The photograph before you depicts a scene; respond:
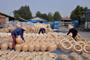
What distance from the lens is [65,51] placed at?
13.5 m

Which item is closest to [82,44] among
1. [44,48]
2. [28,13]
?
[44,48]

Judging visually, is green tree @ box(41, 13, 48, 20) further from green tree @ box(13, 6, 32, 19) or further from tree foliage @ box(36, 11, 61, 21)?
green tree @ box(13, 6, 32, 19)

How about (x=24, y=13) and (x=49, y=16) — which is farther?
(x=49, y=16)

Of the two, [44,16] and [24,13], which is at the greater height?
[24,13]

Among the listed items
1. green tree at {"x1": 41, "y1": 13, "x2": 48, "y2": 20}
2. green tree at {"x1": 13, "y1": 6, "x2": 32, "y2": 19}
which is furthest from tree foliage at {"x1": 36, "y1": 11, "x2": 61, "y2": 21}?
green tree at {"x1": 13, "y1": 6, "x2": 32, "y2": 19}

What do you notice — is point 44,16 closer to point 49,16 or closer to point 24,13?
point 49,16

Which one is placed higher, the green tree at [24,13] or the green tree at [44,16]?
the green tree at [24,13]

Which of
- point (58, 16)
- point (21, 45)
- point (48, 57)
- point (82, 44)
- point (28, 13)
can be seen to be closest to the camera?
point (48, 57)

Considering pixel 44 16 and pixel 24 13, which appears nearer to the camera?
pixel 24 13

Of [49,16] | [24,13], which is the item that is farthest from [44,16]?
[24,13]

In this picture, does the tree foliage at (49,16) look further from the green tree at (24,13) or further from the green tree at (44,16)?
the green tree at (24,13)

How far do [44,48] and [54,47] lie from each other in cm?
69

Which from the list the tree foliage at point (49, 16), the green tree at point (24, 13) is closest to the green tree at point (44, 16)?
the tree foliage at point (49, 16)

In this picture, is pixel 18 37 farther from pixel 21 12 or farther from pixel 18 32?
pixel 21 12
